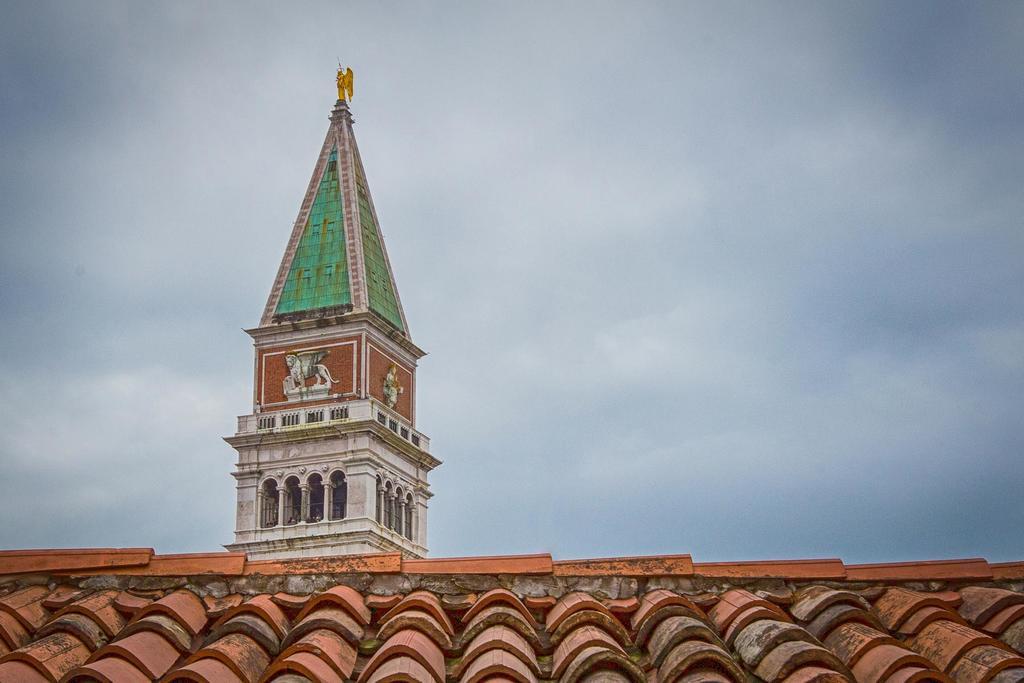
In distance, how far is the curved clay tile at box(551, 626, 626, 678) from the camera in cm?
450

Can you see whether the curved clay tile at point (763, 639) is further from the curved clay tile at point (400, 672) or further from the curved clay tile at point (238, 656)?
the curved clay tile at point (238, 656)

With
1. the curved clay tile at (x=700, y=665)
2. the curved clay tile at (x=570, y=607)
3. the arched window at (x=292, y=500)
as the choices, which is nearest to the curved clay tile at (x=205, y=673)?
the curved clay tile at (x=570, y=607)

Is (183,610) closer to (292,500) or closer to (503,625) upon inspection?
(503,625)

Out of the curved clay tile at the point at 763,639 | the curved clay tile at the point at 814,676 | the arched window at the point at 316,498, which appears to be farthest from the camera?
the arched window at the point at 316,498

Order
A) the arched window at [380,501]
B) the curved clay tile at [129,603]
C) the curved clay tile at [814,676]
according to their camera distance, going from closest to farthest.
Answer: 1. the curved clay tile at [814,676]
2. the curved clay tile at [129,603]
3. the arched window at [380,501]

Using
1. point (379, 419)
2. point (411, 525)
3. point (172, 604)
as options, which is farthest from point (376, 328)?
point (172, 604)

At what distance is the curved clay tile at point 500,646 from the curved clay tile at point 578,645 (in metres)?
0.09

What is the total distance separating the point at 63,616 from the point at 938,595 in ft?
12.0

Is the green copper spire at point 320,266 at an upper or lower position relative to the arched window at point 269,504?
upper

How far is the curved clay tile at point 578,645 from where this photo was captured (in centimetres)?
450

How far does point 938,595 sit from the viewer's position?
539 cm

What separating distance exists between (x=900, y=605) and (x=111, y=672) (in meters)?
3.11

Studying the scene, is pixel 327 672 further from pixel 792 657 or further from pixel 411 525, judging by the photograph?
pixel 411 525

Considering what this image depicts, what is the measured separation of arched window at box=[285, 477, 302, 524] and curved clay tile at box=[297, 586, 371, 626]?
143 ft
